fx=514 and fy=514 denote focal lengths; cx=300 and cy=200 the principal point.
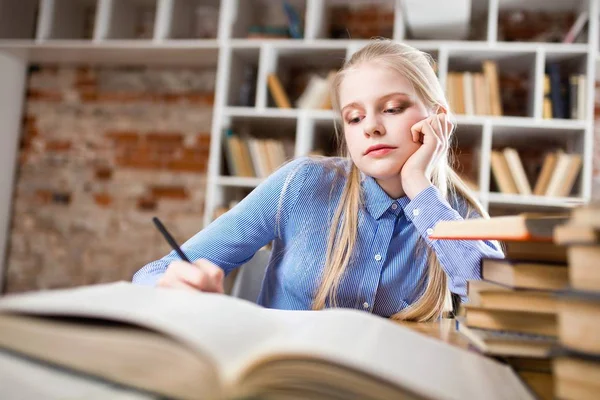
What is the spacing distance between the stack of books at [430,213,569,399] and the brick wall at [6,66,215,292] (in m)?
2.98

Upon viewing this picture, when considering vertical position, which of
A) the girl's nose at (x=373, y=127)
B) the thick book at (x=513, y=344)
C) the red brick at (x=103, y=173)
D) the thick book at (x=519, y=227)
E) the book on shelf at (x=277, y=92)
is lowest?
the thick book at (x=513, y=344)

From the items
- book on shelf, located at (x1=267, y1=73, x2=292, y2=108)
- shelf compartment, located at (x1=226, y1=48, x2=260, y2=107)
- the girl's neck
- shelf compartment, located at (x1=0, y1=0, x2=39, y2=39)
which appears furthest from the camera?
shelf compartment, located at (x1=0, y1=0, x2=39, y2=39)

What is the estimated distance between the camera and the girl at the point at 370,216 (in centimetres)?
112

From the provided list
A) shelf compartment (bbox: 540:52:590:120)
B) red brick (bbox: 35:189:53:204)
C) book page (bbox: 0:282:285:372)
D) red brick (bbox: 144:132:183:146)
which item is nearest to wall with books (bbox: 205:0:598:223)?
shelf compartment (bbox: 540:52:590:120)

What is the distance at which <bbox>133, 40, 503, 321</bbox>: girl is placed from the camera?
3.68 ft

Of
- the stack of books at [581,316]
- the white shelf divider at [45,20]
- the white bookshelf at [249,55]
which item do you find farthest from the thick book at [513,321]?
the white shelf divider at [45,20]

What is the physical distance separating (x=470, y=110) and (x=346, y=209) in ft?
5.61

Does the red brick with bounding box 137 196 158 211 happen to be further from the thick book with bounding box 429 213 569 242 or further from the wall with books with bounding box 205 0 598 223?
the thick book with bounding box 429 213 569 242

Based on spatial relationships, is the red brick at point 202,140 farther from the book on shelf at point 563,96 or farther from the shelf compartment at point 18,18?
the book on shelf at point 563,96

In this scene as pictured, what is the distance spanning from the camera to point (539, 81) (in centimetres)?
263

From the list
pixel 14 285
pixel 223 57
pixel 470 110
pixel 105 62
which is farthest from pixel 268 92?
pixel 14 285

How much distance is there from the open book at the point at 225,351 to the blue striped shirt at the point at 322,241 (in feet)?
2.03

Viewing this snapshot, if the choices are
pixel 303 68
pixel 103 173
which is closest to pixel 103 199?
pixel 103 173

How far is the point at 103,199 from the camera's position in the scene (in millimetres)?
3561
